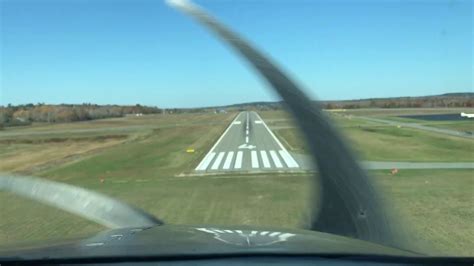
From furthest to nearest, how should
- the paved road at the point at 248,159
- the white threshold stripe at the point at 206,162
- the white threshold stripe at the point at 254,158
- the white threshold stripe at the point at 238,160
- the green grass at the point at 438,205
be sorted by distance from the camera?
1. the white threshold stripe at the point at 254,158
2. the white threshold stripe at the point at 238,160
3. the white threshold stripe at the point at 206,162
4. the paved road at the point at 248,159
5. the green grass at the point at 438,205

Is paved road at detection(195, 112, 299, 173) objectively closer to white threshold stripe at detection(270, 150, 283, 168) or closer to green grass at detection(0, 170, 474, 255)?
white threshold stripe at detection(270, 150, 283, 168)

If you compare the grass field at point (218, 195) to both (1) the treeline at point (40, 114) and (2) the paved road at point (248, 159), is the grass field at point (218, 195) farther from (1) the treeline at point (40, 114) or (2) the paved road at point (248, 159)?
(1) the treeline at point (40, 114)

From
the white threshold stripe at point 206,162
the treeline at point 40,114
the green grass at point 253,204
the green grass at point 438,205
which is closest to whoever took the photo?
the green grass at point 438,205

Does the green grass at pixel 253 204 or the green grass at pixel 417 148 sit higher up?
the green grass at pixel 253 204

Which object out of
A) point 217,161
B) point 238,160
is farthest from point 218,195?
point 238,160

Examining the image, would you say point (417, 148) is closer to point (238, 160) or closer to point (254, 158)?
point (254, 158)

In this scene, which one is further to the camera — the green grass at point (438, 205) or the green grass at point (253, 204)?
the green grass at point (253, 204)

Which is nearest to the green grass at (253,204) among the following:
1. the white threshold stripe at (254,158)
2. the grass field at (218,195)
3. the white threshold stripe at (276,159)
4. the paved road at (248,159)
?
the grass field at (218,195)

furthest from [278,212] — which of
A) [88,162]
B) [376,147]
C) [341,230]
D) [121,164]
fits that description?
[376,147]
